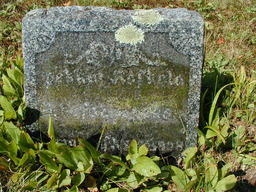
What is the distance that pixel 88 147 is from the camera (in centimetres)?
234

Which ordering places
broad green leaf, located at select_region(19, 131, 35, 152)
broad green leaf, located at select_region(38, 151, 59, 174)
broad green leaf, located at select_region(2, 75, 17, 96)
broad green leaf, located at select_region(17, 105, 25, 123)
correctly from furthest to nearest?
1. broad green leaf, located at select_region(2, 75, 17, 96)
2. broad green leaf, located at select_region(17, 105, 25, 123)
3. broad green leaf, located at select_region(19, 131, 35, 152)
4. broad green leaf, located at select_region(38, 151, 59, 174)

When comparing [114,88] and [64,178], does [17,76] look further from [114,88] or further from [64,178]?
[64,178]

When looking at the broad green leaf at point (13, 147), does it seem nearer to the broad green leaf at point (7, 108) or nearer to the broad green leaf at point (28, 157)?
the broad green leaf at point (28, 157)

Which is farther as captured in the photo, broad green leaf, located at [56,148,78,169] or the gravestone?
the gravestone

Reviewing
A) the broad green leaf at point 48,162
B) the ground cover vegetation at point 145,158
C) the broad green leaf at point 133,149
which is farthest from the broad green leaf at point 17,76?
the broad green leaf at point 133,149

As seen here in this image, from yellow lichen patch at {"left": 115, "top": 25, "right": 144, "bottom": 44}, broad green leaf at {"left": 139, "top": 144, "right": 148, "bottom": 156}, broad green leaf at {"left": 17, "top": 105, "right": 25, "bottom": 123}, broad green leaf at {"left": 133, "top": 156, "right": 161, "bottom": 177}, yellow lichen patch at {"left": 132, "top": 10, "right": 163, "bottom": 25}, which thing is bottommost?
broad green leaf at {"left": 133, "top": 156, "right": 161, "bottom": 177}

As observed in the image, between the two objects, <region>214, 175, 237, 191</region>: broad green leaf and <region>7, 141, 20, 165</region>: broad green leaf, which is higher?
<region>7, 141, 20, 165</region>: broad green leaf

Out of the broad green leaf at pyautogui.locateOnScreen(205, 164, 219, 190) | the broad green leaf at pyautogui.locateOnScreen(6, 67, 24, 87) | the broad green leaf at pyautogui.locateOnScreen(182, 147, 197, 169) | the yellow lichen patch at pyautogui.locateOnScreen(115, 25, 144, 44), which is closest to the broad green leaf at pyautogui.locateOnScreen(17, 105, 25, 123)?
the broad green leaf at pyautogui.locateOnScreen(6, 67, 24, 87)

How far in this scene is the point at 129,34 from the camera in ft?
7.91

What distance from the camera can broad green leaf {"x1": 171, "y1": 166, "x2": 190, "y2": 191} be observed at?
94.6 inches

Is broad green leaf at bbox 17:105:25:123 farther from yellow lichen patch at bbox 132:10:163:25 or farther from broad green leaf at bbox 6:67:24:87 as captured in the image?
yellow lichen patch at bbox 132:10:163:25

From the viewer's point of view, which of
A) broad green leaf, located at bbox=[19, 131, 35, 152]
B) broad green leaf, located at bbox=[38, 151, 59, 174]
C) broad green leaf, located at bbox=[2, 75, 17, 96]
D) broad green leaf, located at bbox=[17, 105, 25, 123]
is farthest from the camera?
broad green leaf, located at bbox=[2, 75, 17, 96]

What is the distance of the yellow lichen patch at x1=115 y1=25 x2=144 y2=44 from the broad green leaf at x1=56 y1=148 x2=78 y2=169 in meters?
0.86

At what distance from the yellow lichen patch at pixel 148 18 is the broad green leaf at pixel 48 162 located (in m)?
1.12
